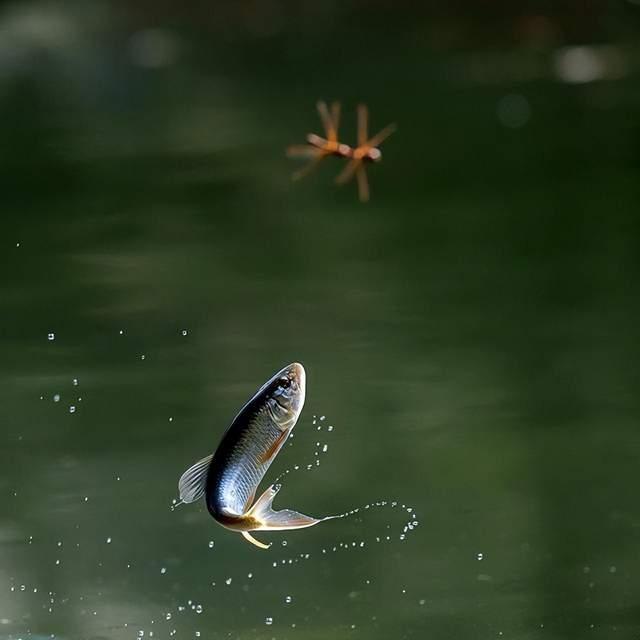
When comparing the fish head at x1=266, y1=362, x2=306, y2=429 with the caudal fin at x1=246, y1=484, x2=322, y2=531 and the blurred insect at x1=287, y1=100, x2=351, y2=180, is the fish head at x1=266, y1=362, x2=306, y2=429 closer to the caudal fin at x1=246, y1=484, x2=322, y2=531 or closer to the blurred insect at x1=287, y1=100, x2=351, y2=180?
the caudal fin at x1=246, y1=484, x2=322, y2=531

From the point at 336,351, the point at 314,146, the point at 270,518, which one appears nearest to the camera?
the point at 270,518

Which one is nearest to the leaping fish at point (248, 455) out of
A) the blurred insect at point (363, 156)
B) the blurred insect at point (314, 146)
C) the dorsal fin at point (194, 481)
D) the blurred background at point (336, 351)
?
the dorsal fin at point (194, 481)

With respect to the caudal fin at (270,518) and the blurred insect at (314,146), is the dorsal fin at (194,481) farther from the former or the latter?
the blurred insect at (314,146)

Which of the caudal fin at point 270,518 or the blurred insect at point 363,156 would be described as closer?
the caudal fin at point 270,518

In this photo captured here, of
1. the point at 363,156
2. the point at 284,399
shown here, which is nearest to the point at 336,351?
the point at 363,156

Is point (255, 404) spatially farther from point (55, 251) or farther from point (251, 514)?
point (55, 251)

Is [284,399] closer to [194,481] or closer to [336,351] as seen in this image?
[194,481]

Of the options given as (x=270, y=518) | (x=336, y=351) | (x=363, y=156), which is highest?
(x=270, y=518)
